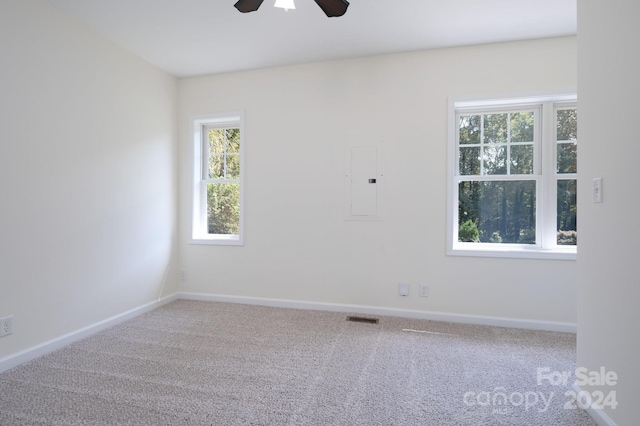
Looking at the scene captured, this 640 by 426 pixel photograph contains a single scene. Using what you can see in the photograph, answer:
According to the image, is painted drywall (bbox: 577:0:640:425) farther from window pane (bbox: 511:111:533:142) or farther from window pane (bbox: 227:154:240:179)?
window pane (bbox: 227:154:240:179)

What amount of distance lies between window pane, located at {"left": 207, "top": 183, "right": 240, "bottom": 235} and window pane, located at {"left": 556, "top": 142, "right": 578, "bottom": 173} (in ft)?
10.9

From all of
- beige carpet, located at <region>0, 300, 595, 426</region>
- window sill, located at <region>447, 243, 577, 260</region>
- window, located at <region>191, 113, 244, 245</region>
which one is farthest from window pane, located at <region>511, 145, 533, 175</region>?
window, located at <region>191, 113, 244, 245</region>

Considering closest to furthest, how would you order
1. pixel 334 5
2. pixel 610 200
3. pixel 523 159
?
1. pixel 610 200
2. pixel 334 5
3. pixel 523 159

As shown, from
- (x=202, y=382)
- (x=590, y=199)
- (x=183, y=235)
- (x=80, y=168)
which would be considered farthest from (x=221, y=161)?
(x=590, y=199)

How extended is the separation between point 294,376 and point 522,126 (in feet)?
9.88

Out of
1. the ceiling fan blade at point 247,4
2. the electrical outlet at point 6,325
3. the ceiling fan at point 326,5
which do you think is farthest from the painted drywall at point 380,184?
the electrical outlet at point 6,325

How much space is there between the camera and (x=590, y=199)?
5.53ft

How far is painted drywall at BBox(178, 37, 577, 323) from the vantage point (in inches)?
115

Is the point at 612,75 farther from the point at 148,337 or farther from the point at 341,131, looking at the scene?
the point at 148,337

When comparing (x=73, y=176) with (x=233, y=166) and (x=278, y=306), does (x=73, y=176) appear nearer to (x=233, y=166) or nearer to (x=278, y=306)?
(x=233, y=166)

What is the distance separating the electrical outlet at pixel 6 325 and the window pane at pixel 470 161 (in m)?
3.86

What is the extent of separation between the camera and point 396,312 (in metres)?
3.18

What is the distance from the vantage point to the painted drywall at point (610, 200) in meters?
1.37

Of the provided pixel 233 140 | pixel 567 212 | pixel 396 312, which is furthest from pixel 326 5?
pixel 567 212
